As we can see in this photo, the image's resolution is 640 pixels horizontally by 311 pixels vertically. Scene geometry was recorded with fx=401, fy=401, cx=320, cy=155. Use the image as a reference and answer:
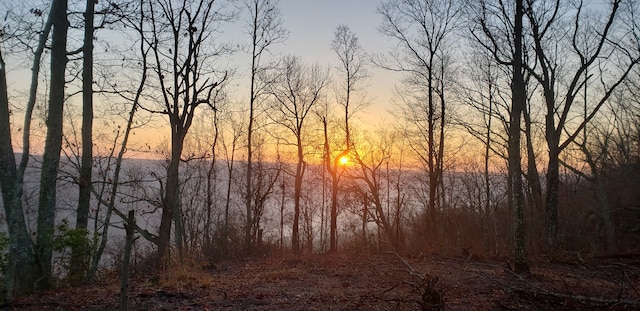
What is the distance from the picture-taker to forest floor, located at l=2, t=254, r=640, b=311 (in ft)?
19.2

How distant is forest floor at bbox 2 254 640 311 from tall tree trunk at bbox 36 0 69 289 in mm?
793

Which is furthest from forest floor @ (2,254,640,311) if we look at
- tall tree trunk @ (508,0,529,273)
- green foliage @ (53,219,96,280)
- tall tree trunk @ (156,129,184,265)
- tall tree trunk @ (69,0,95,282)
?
tall tree trunk @ (69,0,95,282)

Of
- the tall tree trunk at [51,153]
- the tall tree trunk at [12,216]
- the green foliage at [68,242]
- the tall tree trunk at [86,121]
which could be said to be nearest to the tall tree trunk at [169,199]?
the tall tree trunk at [86,121]

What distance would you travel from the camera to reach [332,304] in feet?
23.3

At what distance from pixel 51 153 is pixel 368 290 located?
713 centimetres

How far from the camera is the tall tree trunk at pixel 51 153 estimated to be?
8156 millimetres

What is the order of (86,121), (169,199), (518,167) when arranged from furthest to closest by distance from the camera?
(169,199) < (86,121) < (518,167)

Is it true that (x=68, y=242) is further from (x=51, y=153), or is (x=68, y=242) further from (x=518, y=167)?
(x=518, y=167)

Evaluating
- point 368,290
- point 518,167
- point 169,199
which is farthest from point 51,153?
point 518,167

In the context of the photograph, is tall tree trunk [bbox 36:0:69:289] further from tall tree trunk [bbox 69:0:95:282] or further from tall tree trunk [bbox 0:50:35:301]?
tall tree trunk [bbox 69:0:95:282]

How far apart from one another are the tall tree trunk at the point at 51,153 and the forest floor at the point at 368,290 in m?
0.79

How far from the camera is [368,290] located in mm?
8289

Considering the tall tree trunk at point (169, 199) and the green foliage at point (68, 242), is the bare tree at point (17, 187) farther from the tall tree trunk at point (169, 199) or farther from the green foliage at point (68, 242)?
→ the tall tree trunk at point (169, 199)

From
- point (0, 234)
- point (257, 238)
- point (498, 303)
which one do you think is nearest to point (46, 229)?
point (0, 234)
